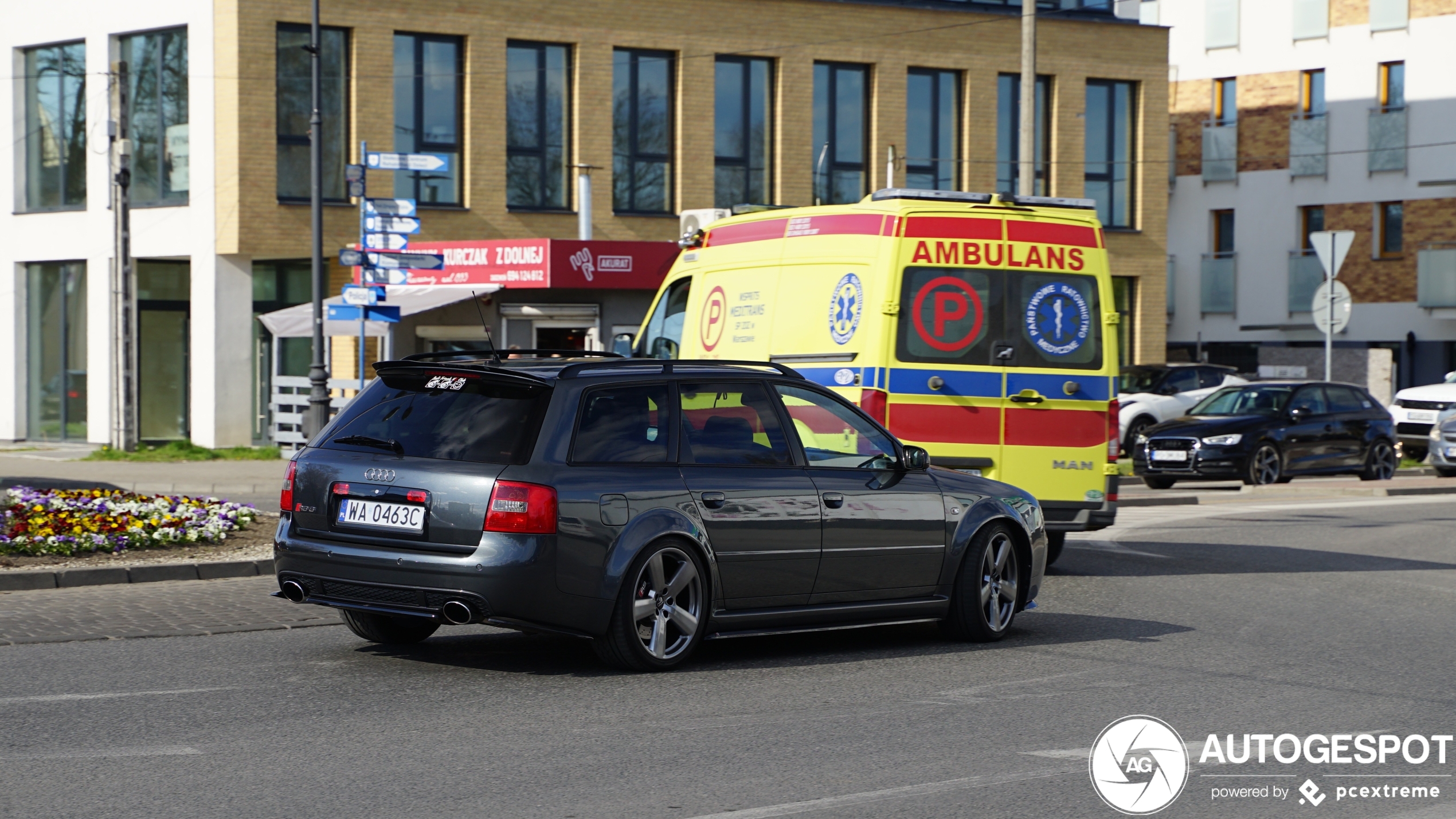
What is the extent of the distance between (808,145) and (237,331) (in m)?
11.9

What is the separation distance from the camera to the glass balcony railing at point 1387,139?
156ft

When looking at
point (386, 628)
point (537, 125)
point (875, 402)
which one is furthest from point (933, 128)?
point (386, 628)

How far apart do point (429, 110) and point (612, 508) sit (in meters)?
25.9

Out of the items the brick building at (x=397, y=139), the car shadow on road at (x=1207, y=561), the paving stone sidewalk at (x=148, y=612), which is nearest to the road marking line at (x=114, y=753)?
the paving stone sidewalk at (x=148, y=612)

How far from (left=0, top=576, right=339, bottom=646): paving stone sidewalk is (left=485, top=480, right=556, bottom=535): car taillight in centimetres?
264

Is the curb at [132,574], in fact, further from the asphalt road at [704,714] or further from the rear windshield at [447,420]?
the rear windshield at [447,420]

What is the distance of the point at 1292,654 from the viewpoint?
9562 millimetres

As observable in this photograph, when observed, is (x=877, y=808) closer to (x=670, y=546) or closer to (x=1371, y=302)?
(x=670, y=546)

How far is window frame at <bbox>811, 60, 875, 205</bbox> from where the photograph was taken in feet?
121

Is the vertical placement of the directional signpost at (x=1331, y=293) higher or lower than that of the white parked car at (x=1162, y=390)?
higher

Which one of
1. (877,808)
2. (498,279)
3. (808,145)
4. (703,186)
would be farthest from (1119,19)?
(877,808)

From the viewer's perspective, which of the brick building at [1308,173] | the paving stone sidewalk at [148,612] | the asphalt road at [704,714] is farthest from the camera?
the brick building at [1308,173]

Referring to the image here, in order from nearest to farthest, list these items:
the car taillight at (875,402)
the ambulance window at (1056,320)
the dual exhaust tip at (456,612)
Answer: the dual exhaust tip at (456,612), the car taillight at (875,402), the ambulance window at (1056,320)

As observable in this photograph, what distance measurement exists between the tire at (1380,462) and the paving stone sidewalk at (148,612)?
18.6 metres
